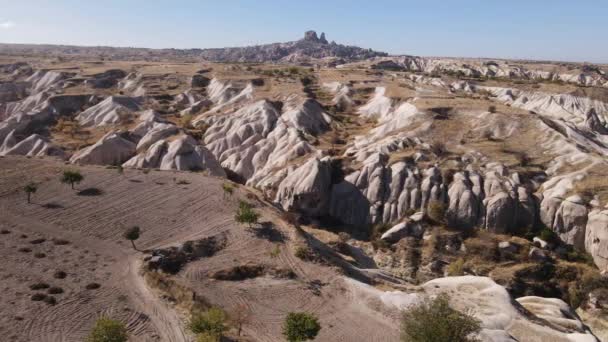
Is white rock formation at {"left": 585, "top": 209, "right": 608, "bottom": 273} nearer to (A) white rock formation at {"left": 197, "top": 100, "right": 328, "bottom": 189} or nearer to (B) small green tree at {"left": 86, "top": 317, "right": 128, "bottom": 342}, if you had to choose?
(A) white rock formation at {"left": 197, "top": 100, "right": 328, "bottom": 189}

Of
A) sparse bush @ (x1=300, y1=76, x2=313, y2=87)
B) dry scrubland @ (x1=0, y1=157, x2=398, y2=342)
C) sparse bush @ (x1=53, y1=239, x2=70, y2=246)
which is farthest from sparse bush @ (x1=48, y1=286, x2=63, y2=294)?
sparse bush @ (x1=300, y1=76, x2=313, y2=87)

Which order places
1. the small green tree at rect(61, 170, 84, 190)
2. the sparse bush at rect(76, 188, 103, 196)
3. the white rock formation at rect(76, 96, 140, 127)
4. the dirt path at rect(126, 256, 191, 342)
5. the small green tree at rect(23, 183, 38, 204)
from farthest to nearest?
the white rock formation at rect(76, 96, 140, 127) → the small green tree at rect(61, 170, 84, 190) → the sparse bush at rect(76, 188, 103, 196) → the small green tree at rect(23, 183, 38, 204) → the dirt path at rect(126, 256, 191, 342)

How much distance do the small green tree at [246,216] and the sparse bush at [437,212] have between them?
18686mm

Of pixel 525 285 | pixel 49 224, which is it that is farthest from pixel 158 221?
pixel 525 285

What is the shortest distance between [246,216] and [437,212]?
2032 centimetres

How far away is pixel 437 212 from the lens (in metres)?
42.8

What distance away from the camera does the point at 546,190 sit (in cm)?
4409

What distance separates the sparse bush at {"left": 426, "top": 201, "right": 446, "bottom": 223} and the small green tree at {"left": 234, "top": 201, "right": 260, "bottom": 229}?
18.7m

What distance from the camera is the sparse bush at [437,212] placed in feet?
140

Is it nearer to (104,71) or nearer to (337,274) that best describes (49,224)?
(337,274)

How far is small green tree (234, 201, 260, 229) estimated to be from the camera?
105 feet

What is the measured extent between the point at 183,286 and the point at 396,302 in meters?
12.2

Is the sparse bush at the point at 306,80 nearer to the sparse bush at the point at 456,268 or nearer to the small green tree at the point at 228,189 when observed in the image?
the small green tree at the point at 228,189

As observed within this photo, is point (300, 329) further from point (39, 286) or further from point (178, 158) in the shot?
point (178, 158)
